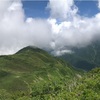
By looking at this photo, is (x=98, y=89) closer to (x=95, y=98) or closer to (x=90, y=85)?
(x=90, y=85)

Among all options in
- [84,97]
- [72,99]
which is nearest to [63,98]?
[72,99]

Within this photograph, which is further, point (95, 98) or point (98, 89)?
point (98, 89)

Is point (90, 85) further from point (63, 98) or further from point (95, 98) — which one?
point (95, 98)

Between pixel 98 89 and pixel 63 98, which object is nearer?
pixel 98 89

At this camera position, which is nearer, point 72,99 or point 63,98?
point 72,99

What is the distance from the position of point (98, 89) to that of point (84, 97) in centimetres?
2124

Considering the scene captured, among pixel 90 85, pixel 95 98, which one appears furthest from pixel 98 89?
pixel 95 98

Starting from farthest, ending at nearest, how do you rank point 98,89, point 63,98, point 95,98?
point 63,98 → point 98,89 → point 95,98

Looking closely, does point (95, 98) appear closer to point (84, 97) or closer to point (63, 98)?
point (84, 97)

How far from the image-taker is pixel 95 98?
475 ft

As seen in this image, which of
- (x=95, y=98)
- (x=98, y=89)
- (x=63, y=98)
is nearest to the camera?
(x=95, y=98)

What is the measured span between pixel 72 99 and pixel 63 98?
16835 mm

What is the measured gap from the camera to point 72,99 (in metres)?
168

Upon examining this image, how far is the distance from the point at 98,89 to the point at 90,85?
10654 millimetres
